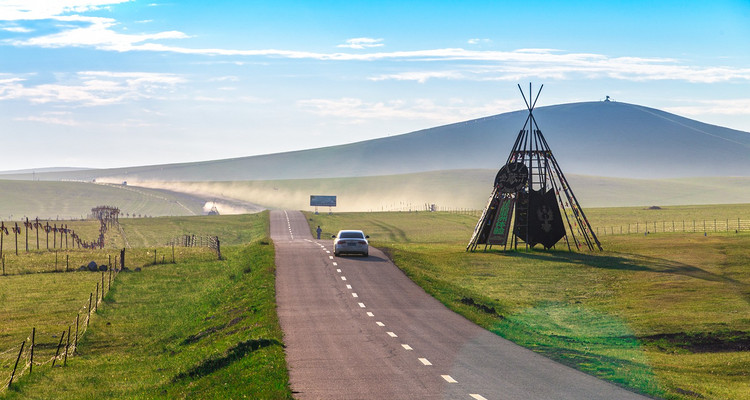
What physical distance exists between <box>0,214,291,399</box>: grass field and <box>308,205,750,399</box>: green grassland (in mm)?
9302

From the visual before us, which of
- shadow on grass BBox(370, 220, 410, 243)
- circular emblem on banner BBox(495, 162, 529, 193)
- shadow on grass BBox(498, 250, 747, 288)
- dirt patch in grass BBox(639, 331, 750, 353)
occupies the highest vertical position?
circular emblem on banner BBox(495, 162, 529, 193)

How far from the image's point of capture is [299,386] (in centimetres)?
2236

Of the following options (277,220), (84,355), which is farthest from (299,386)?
(277,220)

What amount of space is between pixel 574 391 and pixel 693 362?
11.8 m

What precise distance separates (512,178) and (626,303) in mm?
29355

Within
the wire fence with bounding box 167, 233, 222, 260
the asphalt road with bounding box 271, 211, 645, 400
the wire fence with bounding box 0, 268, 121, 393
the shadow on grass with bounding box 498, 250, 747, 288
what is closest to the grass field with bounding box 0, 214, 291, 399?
the wire fence with bounding box 0, 268, 121, 393

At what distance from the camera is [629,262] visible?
6781cm

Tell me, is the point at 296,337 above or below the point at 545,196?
below

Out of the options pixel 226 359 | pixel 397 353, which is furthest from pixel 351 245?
pixel 397 353

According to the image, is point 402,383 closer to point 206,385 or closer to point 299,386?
point 299,386

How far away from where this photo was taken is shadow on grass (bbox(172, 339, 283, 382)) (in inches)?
1075

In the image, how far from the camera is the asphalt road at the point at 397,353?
72.4 ft

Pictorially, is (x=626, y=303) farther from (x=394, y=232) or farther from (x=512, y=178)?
(x=394, y=232)

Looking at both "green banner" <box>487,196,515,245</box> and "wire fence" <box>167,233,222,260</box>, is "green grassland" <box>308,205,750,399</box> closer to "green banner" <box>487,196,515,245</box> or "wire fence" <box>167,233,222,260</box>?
"green banner" <box>487,196,515,245</box>
